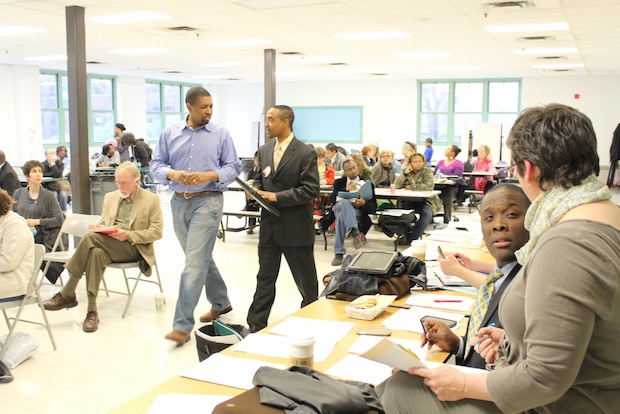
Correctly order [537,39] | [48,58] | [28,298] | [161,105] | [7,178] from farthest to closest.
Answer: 1. [161,105]
2. [48,58]
3. [537,39]
4. [7,178]
5. [28,298]

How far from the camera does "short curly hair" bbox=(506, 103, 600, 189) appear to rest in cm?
153

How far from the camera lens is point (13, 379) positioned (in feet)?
13.2

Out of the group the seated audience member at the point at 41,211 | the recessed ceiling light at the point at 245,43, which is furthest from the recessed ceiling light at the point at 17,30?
the seated audience member at the point at 41,211

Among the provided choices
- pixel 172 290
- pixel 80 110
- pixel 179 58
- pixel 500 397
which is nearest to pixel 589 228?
pixel 500 397

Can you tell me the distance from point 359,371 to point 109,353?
9.07ft

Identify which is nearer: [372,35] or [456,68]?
[372,35]

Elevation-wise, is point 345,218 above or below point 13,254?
below

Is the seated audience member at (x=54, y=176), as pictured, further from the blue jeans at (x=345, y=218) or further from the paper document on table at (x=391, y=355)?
the paper document on table at (x=391, y=355)

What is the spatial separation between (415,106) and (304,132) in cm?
363

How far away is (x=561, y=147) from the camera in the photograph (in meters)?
1.53

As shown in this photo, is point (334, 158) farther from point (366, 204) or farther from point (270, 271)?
point (270, 271)

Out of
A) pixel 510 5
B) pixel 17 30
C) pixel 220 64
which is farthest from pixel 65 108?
pixel 510 5

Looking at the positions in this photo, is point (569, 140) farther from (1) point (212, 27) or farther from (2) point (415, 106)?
(2) point (415, 106)

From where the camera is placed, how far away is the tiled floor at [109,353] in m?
3.76
